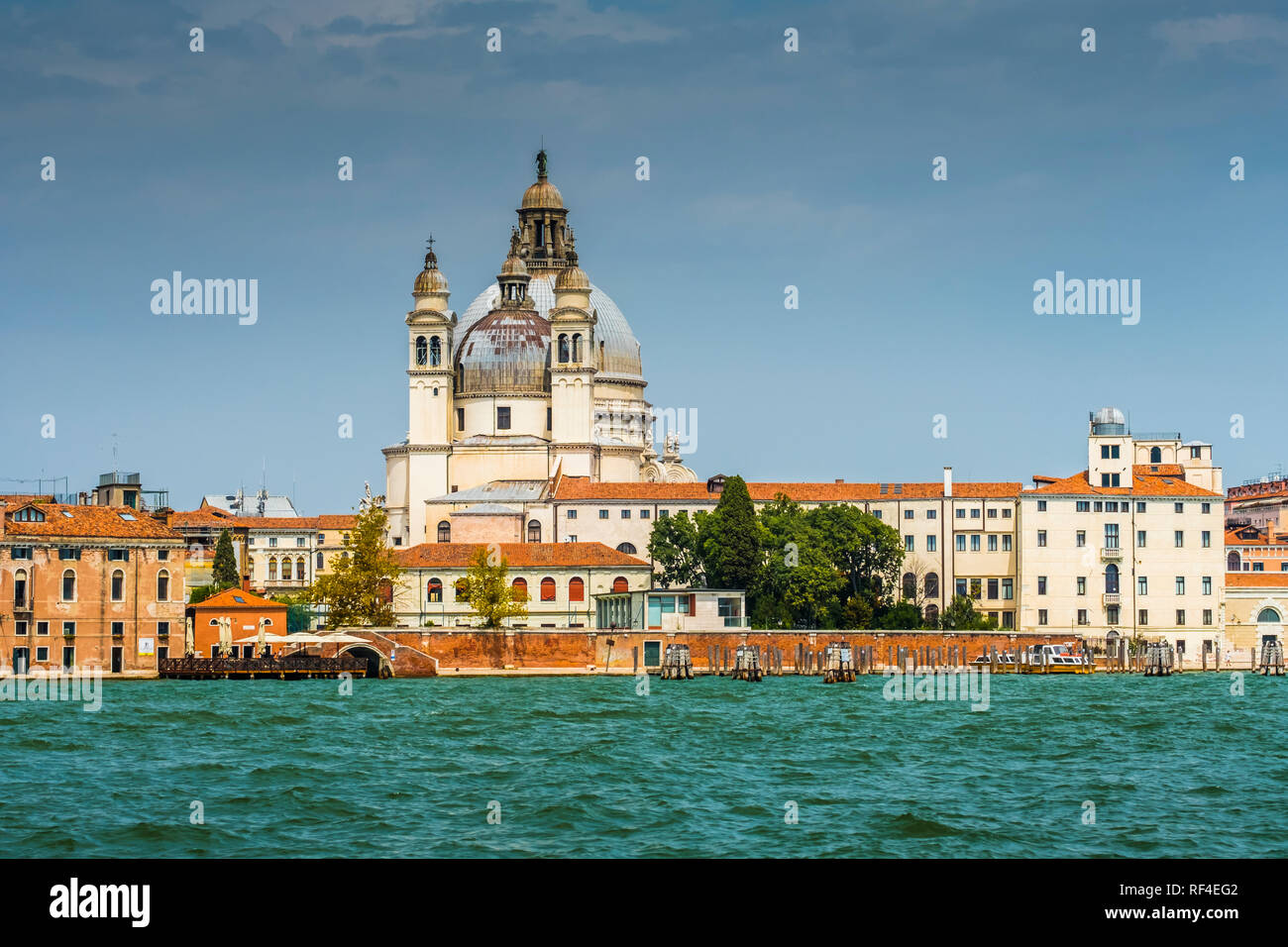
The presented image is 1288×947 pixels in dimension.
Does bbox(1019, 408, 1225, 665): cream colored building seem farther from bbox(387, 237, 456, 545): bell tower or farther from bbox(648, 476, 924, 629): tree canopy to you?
bbox(387, 237, 456, 545): bell tower

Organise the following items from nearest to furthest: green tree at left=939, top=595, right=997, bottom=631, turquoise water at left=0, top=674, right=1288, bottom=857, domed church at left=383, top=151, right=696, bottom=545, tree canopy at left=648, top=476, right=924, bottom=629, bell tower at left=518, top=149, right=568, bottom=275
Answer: turquoise water at left=0, top=674, right=1288, bottom=857
tree canopy at left=648, top=476, right=924, bottom=629
green tree at left=939, top=595, right=997, bottom=631
domed church at left=383, top=151, right=696, bottom=545
bell tower at left=518, top=149, right=568, bottom=275

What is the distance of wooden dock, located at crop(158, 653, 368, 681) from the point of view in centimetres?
5772

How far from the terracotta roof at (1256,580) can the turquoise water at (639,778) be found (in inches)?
1176

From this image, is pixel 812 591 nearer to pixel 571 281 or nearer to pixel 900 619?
pixel 900 619

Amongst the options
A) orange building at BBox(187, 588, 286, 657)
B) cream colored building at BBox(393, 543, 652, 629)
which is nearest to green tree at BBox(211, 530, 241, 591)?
orange building at BBox(187, 588, 286, 657)

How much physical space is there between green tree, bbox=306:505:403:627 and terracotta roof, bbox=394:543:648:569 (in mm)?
3683

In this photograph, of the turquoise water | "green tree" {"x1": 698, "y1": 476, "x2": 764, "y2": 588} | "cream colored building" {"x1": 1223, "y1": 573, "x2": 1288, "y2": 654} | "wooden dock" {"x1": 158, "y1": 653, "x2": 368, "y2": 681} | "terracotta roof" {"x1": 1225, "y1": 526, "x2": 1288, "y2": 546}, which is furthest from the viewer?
"terracotta roof" {"x1": 1225, "y1": 526, "x2": 1288, "y2": 546}

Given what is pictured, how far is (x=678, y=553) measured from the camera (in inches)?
2896

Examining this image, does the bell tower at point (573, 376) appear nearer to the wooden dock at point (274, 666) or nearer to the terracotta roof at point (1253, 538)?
the wooden dock at point (274, 666)

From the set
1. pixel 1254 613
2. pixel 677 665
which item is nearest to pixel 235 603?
pixel 677 665

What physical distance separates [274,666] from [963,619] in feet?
96.1

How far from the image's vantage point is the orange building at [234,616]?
2621 inches

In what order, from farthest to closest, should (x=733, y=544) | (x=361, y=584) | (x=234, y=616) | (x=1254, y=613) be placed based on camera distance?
1. (x=1254, y=613)
2. (x=733, y=544)
3. (x=234, y=616)
4. (x=361, y=584)
